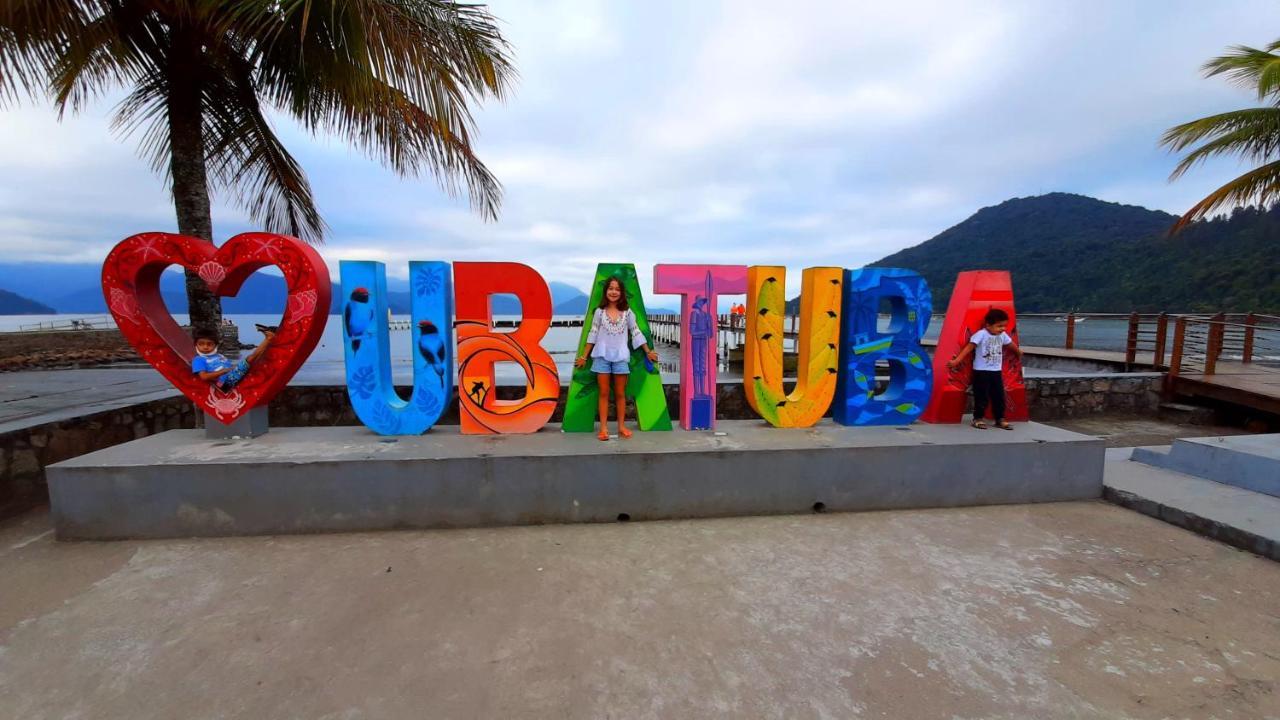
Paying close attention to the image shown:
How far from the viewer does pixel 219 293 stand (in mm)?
4762

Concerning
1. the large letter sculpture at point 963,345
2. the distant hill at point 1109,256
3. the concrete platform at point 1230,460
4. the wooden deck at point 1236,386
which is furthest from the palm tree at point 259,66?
the distant hill at point 1109,256

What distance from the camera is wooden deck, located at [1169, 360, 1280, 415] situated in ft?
28.1

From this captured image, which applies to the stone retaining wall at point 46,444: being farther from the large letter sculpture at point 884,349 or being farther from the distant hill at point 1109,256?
the distant hill at point 1109,256

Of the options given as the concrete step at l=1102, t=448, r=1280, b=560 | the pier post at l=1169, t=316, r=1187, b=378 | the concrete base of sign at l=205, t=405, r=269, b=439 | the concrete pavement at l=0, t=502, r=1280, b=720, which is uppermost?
the pier post at l=1169, t=316, r=1187, b=378

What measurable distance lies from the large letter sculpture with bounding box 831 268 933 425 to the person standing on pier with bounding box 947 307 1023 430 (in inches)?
21.3

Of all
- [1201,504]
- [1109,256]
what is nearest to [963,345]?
[1201,504]

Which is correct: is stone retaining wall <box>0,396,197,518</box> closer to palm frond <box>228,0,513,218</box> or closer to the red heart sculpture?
the red heart sculpture

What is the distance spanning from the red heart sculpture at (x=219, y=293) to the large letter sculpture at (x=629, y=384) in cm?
246

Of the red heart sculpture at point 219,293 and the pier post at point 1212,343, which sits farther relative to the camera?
the pier post at point 1212,343

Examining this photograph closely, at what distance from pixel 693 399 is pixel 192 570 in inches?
168

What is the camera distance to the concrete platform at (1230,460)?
475 cm

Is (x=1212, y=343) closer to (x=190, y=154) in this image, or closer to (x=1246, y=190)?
(x=1246, y=190)

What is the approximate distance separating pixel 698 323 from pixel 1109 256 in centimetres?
7516

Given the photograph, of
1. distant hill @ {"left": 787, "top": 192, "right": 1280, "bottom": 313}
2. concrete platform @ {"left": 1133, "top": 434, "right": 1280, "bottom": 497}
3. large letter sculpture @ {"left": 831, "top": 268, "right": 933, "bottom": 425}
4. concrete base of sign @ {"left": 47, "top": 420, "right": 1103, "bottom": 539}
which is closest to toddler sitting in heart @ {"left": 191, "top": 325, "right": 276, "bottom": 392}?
concrete base of sign @ {"left": 47, "top": 420, "right": 1103, "bottom": 539}
